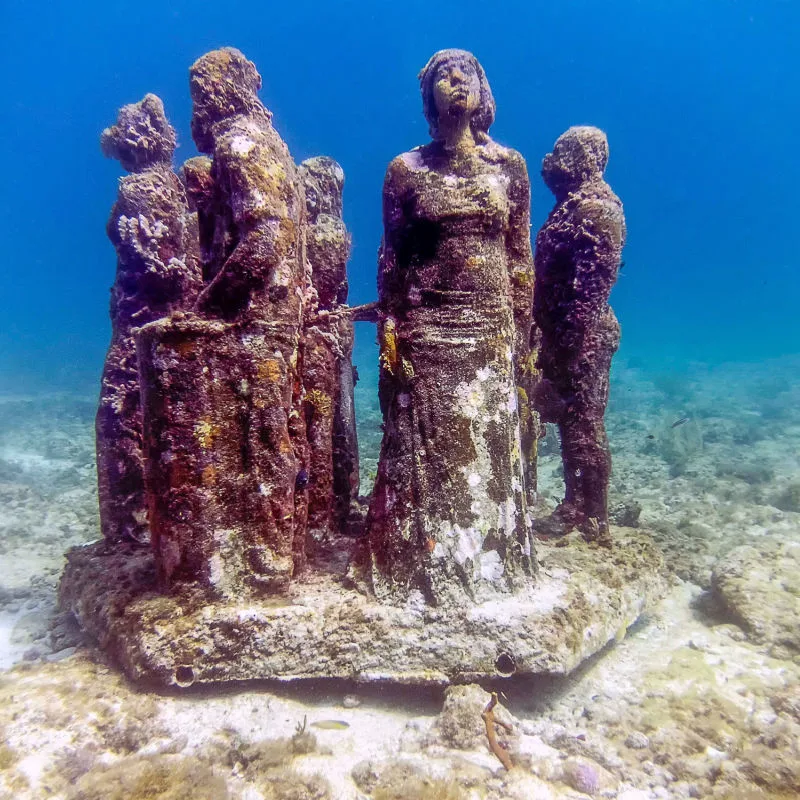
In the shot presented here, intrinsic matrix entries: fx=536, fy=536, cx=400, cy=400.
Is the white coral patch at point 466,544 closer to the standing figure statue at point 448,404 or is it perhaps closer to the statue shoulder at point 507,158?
the standing figure statue at point 448,404

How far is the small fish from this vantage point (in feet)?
11.4

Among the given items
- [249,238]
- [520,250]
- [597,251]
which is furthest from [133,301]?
[597,251]


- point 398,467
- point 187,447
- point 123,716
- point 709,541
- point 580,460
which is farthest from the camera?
point 709,541

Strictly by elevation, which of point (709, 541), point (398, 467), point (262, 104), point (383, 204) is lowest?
point (709, 541)

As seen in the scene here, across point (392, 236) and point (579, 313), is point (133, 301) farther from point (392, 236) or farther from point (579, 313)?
point (579, 313)

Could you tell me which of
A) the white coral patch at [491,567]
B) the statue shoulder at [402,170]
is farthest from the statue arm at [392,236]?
the white coral patch at [491,567]

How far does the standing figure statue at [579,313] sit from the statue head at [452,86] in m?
1.18

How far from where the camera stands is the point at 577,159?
17.5 ft

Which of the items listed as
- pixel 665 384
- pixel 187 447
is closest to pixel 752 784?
pixel 187 447

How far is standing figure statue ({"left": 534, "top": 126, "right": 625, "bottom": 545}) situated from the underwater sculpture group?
61cm

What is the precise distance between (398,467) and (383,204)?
2.08m

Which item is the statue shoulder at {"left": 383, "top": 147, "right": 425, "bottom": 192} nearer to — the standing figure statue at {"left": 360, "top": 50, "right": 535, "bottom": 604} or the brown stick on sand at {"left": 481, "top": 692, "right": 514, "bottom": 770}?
the standing figure statue at {"left": 360, "top": 50, "right": 535, "bottom": 604}

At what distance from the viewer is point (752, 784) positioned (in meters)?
3.10

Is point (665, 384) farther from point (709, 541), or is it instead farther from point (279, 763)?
point (279, 763)
